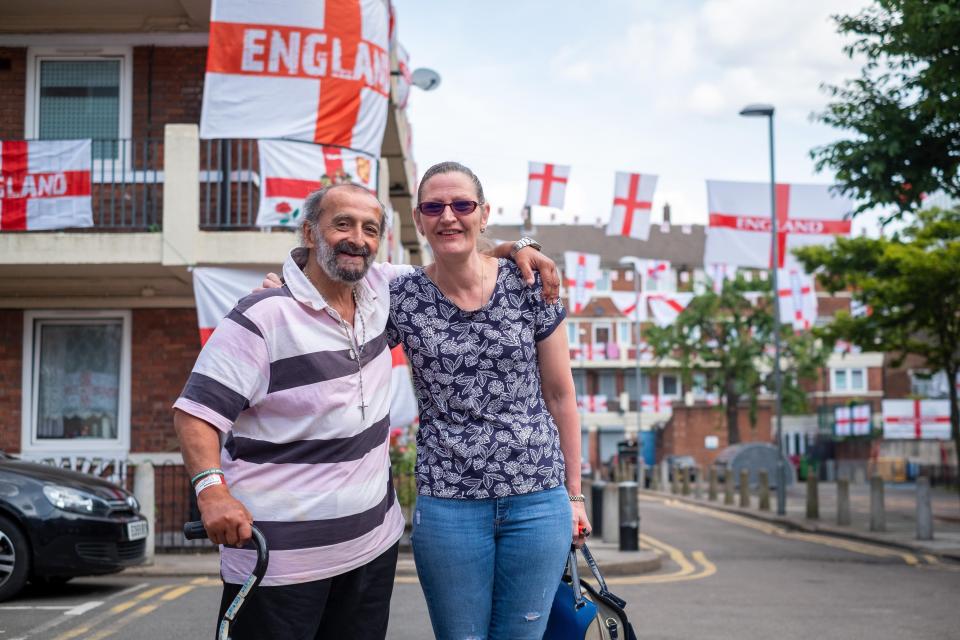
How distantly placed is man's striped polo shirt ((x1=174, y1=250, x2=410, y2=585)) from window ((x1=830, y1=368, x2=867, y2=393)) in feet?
228

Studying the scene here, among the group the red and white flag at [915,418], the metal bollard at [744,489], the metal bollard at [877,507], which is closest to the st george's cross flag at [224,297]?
the metal bollard at [877,507]

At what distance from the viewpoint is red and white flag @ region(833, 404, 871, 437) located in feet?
152

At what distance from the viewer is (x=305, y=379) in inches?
127

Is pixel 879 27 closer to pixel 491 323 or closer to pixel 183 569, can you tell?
pixel 183 569

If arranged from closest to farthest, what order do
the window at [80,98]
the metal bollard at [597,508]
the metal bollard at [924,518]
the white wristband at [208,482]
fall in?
the white wristband at [208,482] < the metal bollard at [924,518] < the window at [80,98] < the metal bollard at [597,508]

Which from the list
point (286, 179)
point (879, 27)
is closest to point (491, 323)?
point (286, 179)

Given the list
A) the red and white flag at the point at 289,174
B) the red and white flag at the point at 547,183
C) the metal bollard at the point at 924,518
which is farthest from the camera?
the red and white flag at the point at 547,183

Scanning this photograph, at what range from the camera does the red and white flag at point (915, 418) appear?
1661 inches

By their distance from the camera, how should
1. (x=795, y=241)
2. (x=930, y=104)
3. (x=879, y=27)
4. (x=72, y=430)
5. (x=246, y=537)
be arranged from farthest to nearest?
(x=795, y=241)
(x=72, y=430)
(x=879, y=27)
(x=930, y=104)
(x=246, y=537)

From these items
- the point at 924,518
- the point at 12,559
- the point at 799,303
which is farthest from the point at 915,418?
the point at 12,559

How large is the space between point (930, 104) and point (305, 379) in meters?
12.1

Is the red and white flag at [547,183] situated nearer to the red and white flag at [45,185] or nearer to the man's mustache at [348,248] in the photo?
the red and white flag at [45,185]

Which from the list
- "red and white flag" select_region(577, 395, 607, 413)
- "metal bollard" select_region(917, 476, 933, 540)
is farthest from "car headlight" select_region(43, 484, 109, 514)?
"red and white flag" select_region(577, 395, 607, 413)

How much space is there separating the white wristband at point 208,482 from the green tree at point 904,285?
78.3 ft
